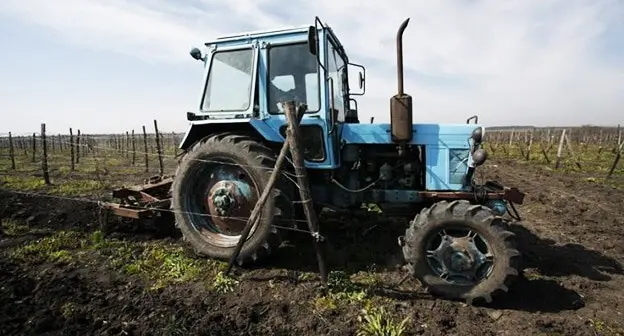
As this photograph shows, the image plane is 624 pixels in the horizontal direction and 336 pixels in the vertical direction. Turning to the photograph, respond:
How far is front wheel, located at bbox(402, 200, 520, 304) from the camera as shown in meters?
3.69

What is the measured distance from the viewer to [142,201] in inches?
217

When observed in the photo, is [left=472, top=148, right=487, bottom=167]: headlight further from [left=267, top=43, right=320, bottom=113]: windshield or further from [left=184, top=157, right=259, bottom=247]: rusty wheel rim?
[left=184, top=157, right=259, bottom=247]: rusty wheel rim

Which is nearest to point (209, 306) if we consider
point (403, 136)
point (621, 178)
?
point (403, 136)

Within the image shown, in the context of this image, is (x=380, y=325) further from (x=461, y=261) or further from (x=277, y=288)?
(x=277, y=288)

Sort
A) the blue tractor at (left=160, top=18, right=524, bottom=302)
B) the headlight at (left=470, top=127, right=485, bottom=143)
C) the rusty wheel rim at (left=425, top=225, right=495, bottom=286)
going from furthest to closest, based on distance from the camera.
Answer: the headlight at (left=470, top=127, right=485, bottom=143) < the blue tractor at (left=160, top=18, right=524, bottom=302) < the rusty wheel rim at (left=425, top=225, right=495, bottom=286)

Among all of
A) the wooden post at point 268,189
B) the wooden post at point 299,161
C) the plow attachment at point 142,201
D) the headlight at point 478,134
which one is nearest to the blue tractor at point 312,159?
the headlight at point 478,134

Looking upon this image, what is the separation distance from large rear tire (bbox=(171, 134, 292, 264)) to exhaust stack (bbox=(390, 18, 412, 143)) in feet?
4.64

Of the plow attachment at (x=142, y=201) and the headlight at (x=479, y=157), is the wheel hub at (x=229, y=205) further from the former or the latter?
the headlight at (x=479, y=157)

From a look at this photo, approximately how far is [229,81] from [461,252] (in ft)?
11.0

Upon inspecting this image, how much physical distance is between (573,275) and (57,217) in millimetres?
7887

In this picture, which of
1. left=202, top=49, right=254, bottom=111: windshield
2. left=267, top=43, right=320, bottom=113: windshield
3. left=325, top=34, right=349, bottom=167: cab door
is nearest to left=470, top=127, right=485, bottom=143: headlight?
left=325, top=34, right=349, bottom=167: cab door

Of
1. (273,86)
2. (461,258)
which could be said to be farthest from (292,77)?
(461,258)

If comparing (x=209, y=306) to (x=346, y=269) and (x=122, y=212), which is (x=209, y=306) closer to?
(x=346, y=269)

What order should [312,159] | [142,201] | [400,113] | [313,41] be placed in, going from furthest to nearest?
1. [142,201]
2. [312,159]
3. [400,113]
4. [313,41]
